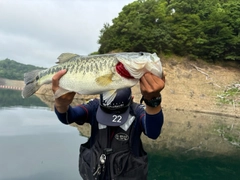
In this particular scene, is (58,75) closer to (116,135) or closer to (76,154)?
(116,135)

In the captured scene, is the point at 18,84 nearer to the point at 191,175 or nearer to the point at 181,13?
the point at 181,13

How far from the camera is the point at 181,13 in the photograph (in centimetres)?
4003

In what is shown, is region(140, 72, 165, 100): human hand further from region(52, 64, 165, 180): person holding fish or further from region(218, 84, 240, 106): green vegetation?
region(218, 84, 240, 106): green vegetation

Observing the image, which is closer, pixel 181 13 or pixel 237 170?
pixel 237 170

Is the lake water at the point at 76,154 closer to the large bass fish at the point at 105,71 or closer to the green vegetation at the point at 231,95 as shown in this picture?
the large bass fish at the point at 105,71

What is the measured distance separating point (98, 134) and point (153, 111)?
2.68 ft

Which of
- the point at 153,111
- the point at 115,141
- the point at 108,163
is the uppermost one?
the point at 153,111

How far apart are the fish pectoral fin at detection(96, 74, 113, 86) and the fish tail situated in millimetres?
1122

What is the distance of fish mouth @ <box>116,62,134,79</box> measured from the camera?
2772mm

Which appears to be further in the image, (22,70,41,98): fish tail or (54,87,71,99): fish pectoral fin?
(22,70,41,98): fish tail

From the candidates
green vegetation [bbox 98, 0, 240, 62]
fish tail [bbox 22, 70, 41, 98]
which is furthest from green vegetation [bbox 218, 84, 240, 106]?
fish tail [bbox 22, 70, 41, 98]

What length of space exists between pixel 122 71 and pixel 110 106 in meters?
0.72

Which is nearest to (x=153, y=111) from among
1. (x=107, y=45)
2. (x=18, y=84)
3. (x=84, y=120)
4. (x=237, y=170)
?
(x=84, y=120)

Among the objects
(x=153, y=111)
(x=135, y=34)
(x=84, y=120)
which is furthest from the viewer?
(x=135, y=34)
